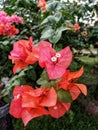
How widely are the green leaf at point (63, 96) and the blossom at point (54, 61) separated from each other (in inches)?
2.0

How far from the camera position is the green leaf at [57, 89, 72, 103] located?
772 millimetres

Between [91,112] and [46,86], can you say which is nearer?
[46,86]

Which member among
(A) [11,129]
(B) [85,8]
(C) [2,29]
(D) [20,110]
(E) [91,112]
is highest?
(D) [20,110]

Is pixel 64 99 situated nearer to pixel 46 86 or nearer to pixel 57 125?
pixel 46 86

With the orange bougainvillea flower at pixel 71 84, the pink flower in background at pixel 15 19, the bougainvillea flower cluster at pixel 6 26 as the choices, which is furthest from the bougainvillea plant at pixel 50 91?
the pink flower in background at pixel 15 19

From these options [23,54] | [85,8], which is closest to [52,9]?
[23,54]

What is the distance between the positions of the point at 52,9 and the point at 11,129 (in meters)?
1.04

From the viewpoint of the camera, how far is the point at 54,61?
30.6 inches

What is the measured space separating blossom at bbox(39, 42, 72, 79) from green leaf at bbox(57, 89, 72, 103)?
0.05m

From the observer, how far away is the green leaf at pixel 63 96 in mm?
772

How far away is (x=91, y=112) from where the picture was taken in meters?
3.03

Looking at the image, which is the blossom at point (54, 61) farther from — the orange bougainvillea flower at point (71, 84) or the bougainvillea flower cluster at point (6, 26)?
the bougainvillea flower cluster at point (6, 26)

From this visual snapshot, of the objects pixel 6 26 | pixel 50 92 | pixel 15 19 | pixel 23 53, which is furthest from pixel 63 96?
pixel 15 19

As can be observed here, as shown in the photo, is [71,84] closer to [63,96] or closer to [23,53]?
[63,96]
